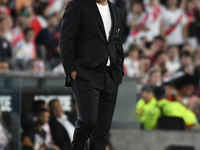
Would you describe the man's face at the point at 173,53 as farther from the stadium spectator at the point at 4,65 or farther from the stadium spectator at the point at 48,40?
the stadium spectator at the point at 4,65

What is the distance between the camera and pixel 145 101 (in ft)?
26.5

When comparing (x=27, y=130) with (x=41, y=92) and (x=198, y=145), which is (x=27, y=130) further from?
(x=198, y=145)

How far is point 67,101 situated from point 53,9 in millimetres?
4917

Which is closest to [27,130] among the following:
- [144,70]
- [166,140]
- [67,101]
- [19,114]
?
[19,114]

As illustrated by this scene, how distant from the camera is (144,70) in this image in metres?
9.86

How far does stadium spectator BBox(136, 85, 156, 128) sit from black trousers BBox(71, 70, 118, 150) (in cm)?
349

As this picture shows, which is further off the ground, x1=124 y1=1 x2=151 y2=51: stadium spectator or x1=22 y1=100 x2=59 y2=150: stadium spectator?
x1=124 y1=1 x2=151 y2=51: stadium spectator

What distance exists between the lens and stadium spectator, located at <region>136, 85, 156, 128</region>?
797 centimetres

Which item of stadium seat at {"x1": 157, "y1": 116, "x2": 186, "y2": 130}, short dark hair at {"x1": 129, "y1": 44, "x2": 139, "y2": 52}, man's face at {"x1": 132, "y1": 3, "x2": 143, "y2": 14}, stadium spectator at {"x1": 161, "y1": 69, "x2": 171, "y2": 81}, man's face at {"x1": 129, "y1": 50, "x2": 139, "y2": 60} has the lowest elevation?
stadium seat at {"x1": 157, "y1": 116, "x2": 186, "y2": 130}

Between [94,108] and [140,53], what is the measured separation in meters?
6.10

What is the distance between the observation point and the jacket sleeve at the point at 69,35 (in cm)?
424

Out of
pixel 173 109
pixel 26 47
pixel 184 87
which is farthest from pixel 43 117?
pixel 26 47

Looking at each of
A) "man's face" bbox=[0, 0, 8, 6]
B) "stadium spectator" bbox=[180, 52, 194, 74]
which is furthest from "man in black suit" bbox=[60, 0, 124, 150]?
"man's face" bbox=[0, 0, 8, 6]

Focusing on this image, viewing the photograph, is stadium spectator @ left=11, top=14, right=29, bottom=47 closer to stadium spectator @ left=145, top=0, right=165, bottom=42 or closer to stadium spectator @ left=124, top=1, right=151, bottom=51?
stadium spectator @ left=124, top=1, right=151, bottom=51
